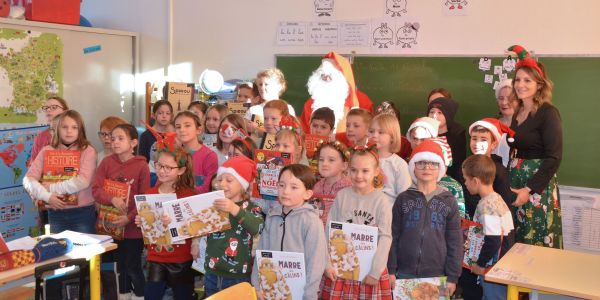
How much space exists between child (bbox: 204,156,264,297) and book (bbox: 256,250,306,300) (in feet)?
0.82

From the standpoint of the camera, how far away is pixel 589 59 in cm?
514

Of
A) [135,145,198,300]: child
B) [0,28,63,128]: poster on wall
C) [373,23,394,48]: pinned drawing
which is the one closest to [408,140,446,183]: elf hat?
[135,145,198,300]: child

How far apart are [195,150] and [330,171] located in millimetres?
1204

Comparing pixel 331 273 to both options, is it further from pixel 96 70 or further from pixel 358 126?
pixel 96 70

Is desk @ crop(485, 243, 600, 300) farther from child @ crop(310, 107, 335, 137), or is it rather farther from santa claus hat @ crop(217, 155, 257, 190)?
child @ crop(310, 107, 335, 137)

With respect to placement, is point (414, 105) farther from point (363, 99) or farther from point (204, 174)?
point (204, 174)

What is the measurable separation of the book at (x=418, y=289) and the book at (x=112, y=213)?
2.03m

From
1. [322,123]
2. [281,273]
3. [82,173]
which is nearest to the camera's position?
[281,273]

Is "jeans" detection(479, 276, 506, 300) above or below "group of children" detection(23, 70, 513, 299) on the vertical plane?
below

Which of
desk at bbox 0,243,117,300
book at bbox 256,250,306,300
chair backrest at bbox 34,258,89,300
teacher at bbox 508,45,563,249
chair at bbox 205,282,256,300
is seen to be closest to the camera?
chair at bbox 205,282,256,300

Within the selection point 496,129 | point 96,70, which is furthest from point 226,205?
point 96,70

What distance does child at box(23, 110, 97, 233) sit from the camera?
430 cm

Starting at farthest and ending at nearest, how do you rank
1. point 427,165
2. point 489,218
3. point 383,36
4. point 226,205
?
point 383,36 → point 489,218 → point 427,165 → point 226,205

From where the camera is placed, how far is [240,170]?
359cm
